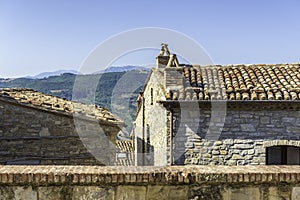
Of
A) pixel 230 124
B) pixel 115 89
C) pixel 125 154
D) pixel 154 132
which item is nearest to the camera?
pixel 230 124

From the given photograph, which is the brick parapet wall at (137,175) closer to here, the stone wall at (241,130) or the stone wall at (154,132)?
the stone wall at (241,130)

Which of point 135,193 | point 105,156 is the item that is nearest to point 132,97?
point 105,156

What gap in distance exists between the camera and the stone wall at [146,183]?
266 cm

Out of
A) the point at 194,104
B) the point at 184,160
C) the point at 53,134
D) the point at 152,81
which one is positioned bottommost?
the point at 184,160

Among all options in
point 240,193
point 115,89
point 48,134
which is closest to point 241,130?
point 48,134

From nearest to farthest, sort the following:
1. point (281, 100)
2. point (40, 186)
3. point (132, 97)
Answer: point (40, 186)
point (281, 100)
point (132, 97)

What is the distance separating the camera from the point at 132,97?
779 inches

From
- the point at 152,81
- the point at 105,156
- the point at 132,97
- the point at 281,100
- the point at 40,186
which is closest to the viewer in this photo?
the point at 40,186

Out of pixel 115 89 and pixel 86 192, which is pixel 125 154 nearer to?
pixel 115 89

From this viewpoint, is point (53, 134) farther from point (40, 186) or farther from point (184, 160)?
point (40, 186)

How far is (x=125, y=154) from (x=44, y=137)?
8.10 meters

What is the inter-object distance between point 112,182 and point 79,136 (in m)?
7.55

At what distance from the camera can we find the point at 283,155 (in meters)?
10.1

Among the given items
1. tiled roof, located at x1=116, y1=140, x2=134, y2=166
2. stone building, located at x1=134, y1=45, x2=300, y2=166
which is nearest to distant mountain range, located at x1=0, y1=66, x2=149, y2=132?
tiled roof, located at x1=116, y1=140, x2=134, y2=166
